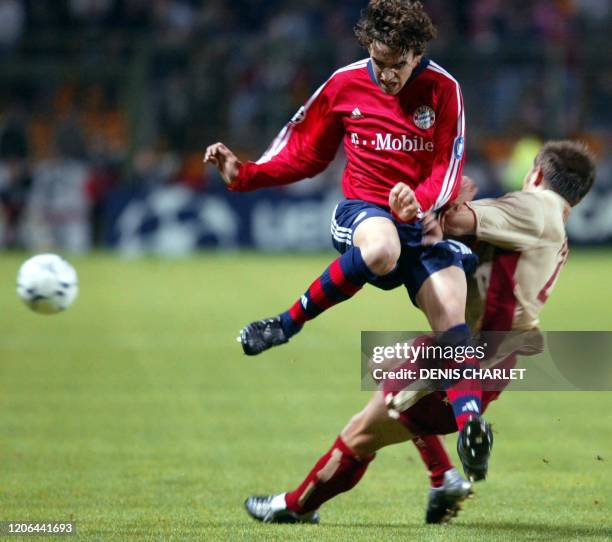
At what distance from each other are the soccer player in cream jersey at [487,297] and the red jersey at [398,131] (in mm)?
217

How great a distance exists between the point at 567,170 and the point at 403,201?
2.65 ft

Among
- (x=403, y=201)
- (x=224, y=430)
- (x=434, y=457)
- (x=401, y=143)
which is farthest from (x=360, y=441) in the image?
(x=224, y=430)

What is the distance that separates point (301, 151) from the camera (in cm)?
602

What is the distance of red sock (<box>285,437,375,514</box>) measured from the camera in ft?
17.9

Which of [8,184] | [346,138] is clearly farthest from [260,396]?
[8,184]

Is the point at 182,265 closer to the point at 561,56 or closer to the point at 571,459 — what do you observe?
the point at 561,56

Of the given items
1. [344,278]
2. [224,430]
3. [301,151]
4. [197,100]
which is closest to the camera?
[344,278]

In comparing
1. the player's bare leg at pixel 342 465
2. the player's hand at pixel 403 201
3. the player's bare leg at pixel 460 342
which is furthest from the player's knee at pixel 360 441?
the player's hand at pixel 403 201

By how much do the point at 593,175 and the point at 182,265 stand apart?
13.3 meters

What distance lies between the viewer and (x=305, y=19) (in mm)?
21578

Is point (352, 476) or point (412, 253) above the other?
point (412, 253)

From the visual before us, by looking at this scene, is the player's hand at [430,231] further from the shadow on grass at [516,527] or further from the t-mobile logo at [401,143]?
the shadow on grass at [516,527]

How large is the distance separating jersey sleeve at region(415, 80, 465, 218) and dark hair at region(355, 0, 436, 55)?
0.89ft

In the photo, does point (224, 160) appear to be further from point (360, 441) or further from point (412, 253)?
point (360, 441)
